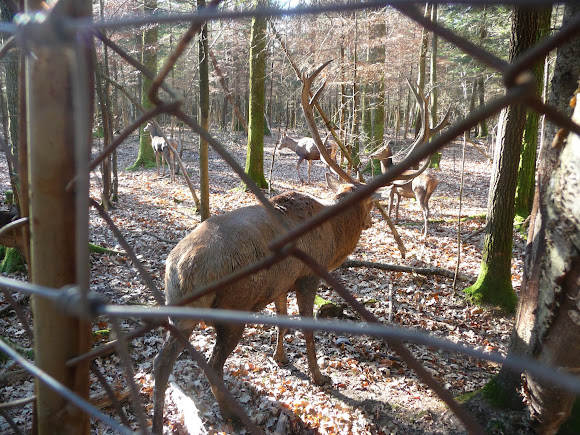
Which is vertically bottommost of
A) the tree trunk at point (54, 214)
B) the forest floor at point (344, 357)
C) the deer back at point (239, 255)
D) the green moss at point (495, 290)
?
the forest floor at point (344, 357)

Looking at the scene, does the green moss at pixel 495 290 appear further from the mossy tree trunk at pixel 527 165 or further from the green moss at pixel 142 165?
the green moss at pixel 142 165

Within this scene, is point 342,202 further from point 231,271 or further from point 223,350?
point 223,350

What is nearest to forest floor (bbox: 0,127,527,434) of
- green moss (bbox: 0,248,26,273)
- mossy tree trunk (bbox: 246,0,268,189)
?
green moss (bbox: 0,248,26,273)

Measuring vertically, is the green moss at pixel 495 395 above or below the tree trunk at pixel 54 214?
below

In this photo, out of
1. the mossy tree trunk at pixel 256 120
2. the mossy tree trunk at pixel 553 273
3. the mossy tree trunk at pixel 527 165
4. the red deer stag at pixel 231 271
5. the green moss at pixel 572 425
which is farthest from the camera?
the mossy tree trunk at pixel 256 120

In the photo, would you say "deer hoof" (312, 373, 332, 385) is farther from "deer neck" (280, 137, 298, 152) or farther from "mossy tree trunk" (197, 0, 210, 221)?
"deer neck" (280, 137, 298, 152)

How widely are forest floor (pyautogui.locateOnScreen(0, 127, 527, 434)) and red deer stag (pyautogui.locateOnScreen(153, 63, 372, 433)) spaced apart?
322 millimetres

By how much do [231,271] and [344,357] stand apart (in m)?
2.22

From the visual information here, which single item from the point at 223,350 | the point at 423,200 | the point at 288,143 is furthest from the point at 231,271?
the point at 288,143

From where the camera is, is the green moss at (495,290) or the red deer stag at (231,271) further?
the green moss at (495,290)

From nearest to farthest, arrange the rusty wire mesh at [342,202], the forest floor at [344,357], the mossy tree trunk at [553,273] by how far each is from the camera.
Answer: the rusty wire mesh at [342,202], the mossy tree trunk at [553,273], the forest floor at [344,357]

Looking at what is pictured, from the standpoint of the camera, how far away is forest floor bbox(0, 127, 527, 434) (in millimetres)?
3650

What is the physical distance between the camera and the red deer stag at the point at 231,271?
11.5 feet

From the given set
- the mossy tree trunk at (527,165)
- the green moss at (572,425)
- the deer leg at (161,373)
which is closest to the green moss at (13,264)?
the deer leg at (161,373)
